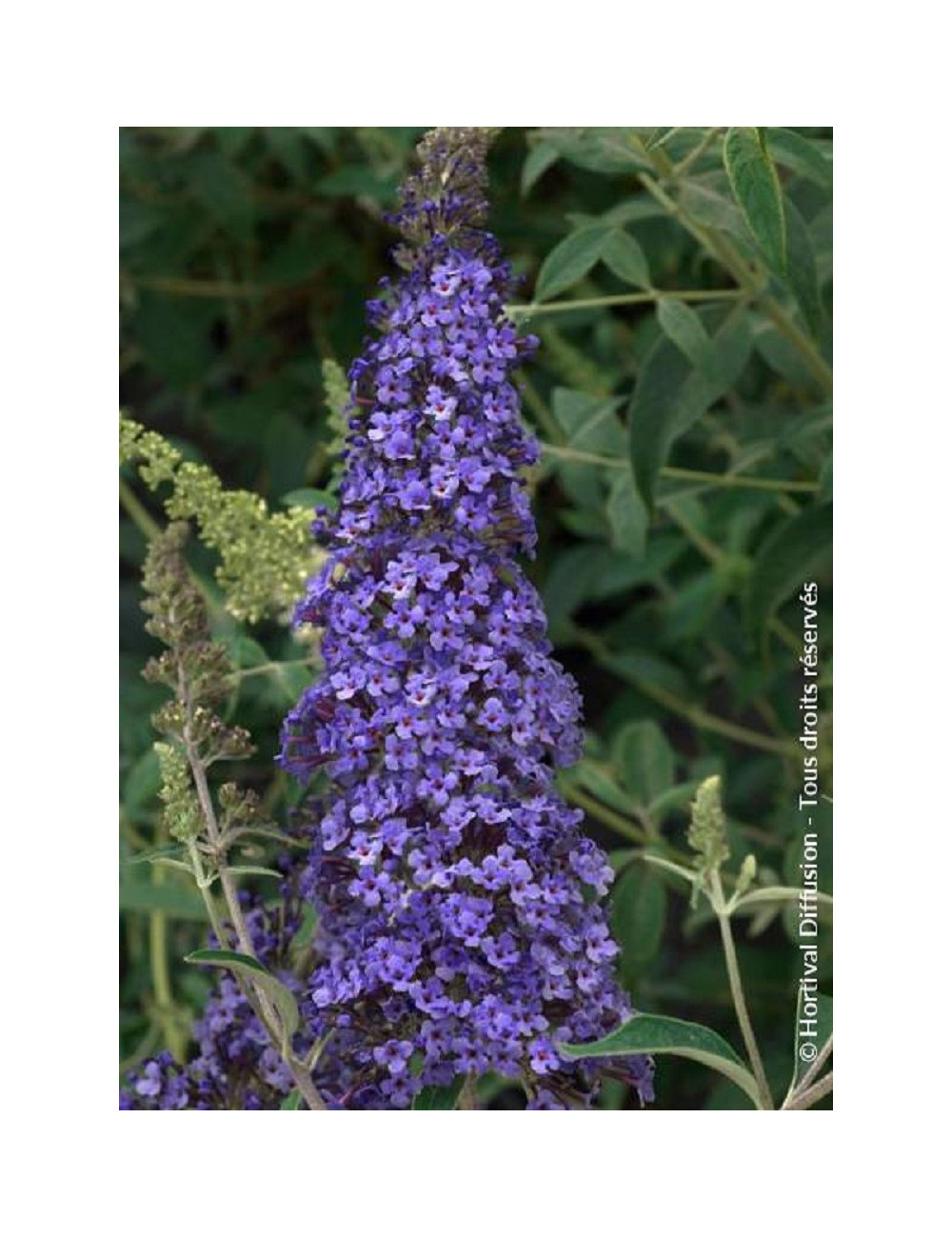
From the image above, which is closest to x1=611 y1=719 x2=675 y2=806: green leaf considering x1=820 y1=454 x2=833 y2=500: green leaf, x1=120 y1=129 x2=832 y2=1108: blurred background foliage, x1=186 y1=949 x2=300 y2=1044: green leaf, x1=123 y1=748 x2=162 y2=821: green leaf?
x1=120 y1=129 x2=832 y2=1108: blurred background foliage

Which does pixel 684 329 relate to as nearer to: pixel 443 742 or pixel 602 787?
pixel 602 787

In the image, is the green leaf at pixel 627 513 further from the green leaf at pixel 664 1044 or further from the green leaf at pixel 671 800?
the green leaf at pixel 664 1044

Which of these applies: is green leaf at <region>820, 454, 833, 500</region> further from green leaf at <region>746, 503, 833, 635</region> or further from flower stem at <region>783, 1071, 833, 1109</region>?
flower stem at <region>783, 1071, 833, 1109</region>

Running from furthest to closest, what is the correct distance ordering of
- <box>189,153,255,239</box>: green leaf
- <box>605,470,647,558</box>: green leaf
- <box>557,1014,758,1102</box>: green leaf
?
<box>189,153,255,239</box>: green leaf, <box>605,470,647,558</box>: green leaf, <box>557,1014,758,1102</box>: green leaf

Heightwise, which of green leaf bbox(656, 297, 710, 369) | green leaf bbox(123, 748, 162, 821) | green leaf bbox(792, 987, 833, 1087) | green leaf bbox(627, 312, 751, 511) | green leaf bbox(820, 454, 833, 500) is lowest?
green leaf bbox(792, 987, 833, 1087)

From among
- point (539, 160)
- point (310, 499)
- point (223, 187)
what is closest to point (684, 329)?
point (539, 160)

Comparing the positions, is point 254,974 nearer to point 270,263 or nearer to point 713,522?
point 713,522

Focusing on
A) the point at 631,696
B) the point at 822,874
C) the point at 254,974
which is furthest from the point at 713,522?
the point at 254,974
